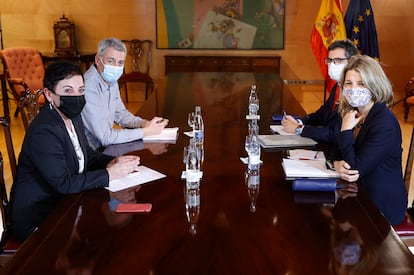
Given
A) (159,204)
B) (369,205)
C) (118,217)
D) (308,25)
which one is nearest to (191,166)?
(159,204)

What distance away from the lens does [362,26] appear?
595 centimetres

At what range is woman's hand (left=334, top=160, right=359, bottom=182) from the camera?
2.17 metres

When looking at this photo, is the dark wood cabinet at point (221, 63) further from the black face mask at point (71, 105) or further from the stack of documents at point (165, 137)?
the black face mask at point (71, 105)

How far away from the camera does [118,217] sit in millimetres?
1764

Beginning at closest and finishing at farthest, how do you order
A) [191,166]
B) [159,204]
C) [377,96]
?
[159,204], [191,166], [377,96]

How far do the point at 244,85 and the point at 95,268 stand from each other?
3747 mm

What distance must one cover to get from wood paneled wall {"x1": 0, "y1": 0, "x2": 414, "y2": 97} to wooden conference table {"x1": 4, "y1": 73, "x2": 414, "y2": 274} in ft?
20.7

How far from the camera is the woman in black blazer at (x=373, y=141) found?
225 centimetres

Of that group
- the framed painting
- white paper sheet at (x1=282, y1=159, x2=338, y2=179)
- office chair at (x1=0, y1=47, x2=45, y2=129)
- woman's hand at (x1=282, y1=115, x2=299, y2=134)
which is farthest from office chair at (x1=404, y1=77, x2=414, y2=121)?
office chair at (x1=0, y1=47, x2=45, y2=129)

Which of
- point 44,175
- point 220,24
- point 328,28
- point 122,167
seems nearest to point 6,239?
point 44,175

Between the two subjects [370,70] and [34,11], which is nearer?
[370,70]

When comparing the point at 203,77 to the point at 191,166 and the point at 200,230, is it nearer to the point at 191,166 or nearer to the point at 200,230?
the point at 191,166

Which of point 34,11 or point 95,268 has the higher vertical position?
point 34,11

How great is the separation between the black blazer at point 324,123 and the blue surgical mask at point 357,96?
33 cm
